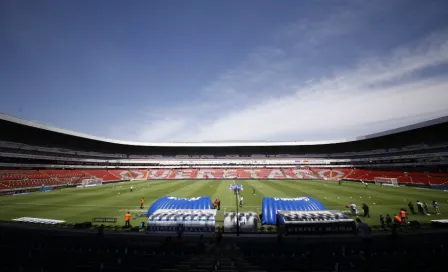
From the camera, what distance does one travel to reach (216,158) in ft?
269

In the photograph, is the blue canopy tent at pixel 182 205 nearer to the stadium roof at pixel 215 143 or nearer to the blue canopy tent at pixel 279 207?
Result: the blue canopy tent at pixel 279 207

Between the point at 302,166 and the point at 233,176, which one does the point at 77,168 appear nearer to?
the point at 233,176

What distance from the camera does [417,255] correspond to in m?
7.50

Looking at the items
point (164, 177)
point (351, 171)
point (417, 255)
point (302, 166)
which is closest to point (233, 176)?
point (164, 177)

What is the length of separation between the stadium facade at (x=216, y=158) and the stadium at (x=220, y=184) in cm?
31

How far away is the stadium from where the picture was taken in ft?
47.4

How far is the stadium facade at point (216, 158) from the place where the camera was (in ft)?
141

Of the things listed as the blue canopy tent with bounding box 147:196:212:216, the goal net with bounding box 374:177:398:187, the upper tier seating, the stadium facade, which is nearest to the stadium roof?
the stadium facade

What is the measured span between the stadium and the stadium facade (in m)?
0.31

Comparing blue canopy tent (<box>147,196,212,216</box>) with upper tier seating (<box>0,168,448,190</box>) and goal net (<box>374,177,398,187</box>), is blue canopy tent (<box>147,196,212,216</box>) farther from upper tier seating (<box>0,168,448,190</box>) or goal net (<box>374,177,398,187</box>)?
goal net (<box>374,177,398,187</box>)

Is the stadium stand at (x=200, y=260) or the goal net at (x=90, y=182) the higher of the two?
the stadium stand at (x=200, y=260)

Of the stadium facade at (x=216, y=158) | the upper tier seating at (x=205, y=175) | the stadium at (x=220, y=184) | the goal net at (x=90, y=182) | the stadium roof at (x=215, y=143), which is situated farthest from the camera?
the goal net at (x=90, y=182)

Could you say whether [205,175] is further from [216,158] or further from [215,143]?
[215,143]

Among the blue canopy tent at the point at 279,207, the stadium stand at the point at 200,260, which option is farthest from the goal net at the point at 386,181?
the stadium stand at the point at 200,260
